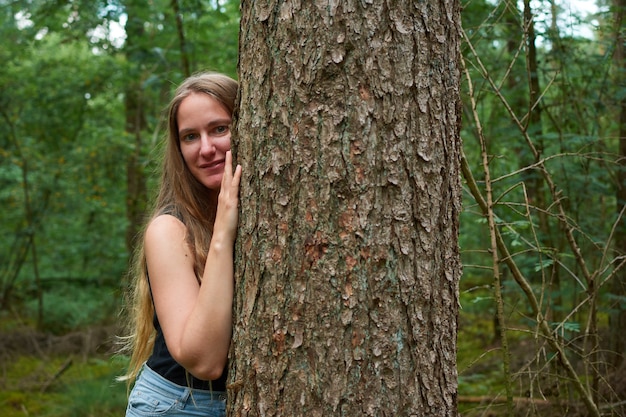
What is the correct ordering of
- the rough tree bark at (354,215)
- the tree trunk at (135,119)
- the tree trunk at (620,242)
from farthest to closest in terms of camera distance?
the tree trunk at (135,119)
the tree trunk at (620,242)
the rough tree bark at (354,215)

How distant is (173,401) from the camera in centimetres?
216

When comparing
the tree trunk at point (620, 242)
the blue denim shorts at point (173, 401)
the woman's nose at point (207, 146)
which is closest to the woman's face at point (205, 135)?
the woman's nose at point (207, 146)

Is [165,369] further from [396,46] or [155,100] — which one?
[155,100]

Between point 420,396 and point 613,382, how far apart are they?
117 inches

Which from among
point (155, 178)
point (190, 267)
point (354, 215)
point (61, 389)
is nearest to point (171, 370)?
point (190, 267)

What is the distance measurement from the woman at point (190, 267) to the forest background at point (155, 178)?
101 cm

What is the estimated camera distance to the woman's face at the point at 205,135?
2244 millimetres

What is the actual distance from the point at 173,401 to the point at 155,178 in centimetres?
530

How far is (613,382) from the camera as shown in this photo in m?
3.96

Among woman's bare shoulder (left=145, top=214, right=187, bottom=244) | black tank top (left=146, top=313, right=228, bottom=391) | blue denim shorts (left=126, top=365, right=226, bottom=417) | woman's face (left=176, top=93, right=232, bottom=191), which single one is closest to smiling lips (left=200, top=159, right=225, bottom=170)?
woman's face (left=176, top=93, right=232, bottom=191)

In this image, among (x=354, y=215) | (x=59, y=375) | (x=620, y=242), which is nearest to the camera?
(x=354, y=215)

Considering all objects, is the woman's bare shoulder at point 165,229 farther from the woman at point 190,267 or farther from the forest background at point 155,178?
the forest background at point 155,178

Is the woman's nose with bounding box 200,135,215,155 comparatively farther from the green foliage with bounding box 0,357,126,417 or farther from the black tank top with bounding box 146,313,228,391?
the green foliage with bounding box 0,357,126,417

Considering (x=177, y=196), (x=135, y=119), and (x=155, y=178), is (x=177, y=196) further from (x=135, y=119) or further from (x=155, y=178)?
(x=135, y=119)
